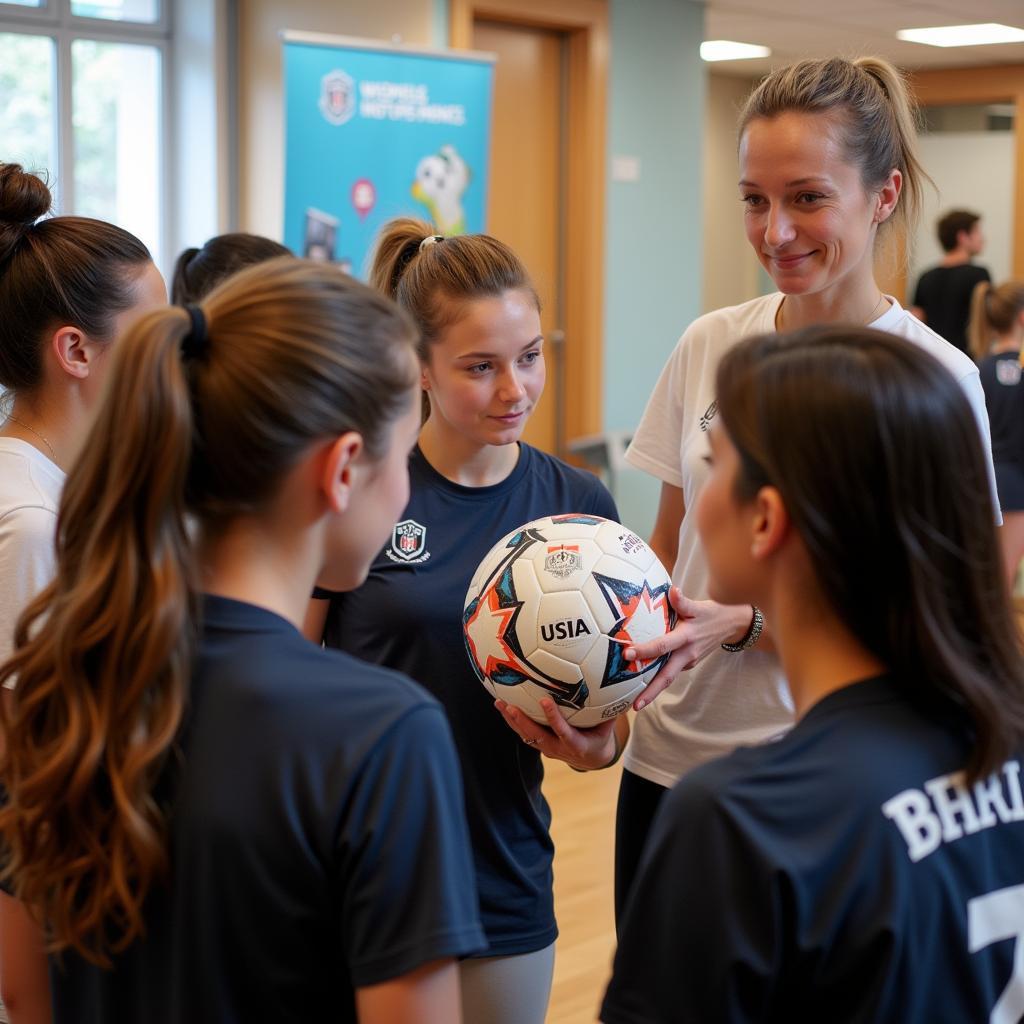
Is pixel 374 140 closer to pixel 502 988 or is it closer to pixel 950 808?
pixel 502 988

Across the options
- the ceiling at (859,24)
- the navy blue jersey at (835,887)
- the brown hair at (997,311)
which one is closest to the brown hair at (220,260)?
the navy blue jersey at (835,887)

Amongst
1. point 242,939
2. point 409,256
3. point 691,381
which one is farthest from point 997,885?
point 409,256

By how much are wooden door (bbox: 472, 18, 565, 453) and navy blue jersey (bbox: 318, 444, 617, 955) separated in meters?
4.62

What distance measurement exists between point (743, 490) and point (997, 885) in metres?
0.35

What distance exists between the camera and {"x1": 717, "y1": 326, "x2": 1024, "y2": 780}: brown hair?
3.10ft

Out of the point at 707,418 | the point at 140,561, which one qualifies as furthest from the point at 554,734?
the point at 140,561

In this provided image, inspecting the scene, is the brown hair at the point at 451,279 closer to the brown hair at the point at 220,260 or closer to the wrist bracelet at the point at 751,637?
the wrist bracelet at the point at 751,637

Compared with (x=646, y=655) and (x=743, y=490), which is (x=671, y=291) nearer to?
(x=646, y=655)

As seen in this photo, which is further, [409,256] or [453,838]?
[409,256]

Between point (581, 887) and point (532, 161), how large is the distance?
4.20m

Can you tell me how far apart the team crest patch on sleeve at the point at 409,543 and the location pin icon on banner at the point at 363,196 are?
3671 millimetres

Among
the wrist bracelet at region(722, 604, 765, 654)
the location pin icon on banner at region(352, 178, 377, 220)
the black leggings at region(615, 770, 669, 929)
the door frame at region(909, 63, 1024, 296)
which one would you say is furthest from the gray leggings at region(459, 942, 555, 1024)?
the door frame at region(909, 63, 1024, 296)

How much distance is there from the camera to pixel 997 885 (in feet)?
3.10

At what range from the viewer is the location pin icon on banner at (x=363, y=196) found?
5.09 m
